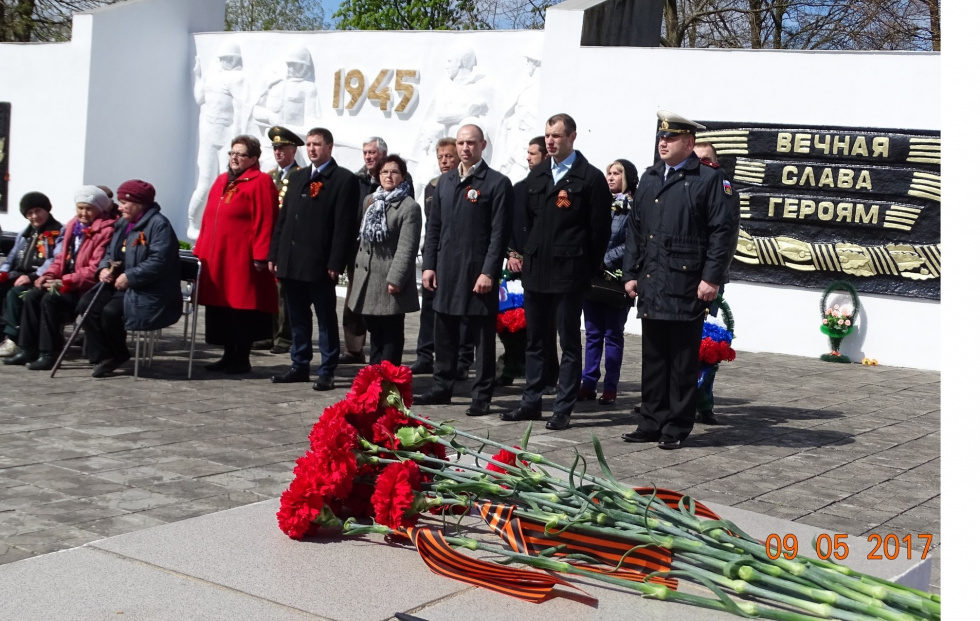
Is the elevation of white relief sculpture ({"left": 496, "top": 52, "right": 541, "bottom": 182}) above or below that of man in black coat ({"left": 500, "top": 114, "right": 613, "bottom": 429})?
above

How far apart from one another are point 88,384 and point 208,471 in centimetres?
288

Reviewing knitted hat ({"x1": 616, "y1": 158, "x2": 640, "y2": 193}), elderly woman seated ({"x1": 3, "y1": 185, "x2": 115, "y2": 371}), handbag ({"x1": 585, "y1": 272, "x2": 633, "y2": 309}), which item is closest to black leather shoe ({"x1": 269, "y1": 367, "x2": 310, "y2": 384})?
elderly woman seated ({"x1": 3, "y1": 185, "x2": 115, "y2": 371})

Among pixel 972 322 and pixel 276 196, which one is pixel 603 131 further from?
pixel 972 322

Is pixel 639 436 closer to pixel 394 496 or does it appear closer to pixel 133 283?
pixel 394 496

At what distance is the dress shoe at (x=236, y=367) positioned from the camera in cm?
897

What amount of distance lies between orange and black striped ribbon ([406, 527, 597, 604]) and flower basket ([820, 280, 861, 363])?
9225 mm

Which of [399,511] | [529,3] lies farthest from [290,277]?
[529,3]

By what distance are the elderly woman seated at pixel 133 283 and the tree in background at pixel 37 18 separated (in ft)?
62.9

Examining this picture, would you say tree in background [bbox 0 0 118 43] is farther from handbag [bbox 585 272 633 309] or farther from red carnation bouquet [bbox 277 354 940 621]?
red carnation bouquet [bbox 277 354 940 621]

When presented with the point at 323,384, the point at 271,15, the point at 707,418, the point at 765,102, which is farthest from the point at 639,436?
the point at 271,15

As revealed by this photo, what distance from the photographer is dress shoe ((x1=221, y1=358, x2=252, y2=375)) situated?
8969 mm

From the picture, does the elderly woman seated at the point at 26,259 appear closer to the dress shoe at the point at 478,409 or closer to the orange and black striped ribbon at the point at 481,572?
the dress shoe at the point at 478,409

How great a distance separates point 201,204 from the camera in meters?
17.4

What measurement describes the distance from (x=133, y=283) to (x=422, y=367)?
250 cm
